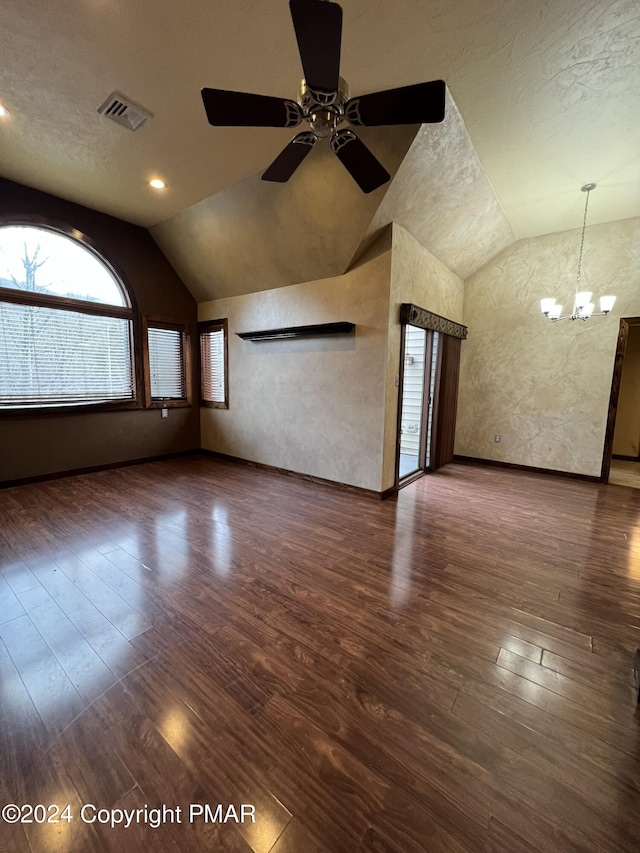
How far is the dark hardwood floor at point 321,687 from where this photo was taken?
1.05 m

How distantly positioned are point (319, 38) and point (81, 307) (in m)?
4.46

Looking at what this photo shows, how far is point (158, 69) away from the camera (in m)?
2.31

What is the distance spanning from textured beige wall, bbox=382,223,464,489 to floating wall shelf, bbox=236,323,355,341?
557 mm

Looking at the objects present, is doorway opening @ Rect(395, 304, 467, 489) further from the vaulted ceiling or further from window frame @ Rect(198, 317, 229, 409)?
window frame @ Rect(198, 317, 229, 409)

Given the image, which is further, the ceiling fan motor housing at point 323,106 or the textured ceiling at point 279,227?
the textured ceiling at point 279,227

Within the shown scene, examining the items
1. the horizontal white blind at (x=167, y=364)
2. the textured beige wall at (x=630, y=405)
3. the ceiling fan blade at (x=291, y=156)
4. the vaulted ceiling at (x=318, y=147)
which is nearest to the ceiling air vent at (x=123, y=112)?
the vaulted ceiling at (x=318, y=147)

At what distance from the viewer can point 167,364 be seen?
5578mm

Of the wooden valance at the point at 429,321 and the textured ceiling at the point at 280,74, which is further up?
the textured ceiling at the point at 280,74

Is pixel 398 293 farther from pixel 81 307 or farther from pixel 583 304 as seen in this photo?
pixel 81 307

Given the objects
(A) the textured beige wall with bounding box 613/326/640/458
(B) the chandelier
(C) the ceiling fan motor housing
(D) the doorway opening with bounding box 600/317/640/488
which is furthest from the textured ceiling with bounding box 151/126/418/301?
(A) the textured beige wall with bounding box 613/326/640/458

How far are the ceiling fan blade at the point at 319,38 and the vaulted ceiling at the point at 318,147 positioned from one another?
0.76 metres

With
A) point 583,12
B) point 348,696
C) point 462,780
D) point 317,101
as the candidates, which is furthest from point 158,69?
point 462,780

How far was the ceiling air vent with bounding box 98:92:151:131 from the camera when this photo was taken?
8.46ft

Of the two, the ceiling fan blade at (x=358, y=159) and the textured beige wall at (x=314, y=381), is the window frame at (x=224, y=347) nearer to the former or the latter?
the textured beige wall at (x=314, y=381)
